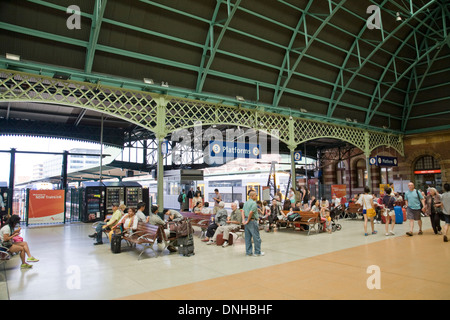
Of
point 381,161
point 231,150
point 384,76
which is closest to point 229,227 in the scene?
point 231,150

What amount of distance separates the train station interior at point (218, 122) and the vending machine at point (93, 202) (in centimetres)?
7

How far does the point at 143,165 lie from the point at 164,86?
1337cm

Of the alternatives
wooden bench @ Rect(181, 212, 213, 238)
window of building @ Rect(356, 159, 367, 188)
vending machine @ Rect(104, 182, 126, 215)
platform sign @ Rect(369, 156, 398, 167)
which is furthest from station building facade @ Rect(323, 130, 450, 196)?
vending machine @ Rect(104, 182, 126, 215)

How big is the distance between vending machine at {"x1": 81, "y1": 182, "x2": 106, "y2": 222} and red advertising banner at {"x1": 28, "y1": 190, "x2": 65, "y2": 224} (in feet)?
3.55

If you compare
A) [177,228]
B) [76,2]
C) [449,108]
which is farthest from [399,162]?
[76,2]

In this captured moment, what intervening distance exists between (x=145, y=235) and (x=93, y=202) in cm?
915

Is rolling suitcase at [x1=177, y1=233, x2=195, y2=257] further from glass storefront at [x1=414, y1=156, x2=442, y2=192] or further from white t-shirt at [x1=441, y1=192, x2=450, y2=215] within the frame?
glass storefront at [x1=414, y1=156, x2=442, y2=192]

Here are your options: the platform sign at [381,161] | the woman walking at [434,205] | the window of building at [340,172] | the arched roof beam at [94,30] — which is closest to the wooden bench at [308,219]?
the woman walking at [434,205]

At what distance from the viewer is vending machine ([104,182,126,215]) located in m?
16.2

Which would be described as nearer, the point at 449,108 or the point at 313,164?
the point at 449,108

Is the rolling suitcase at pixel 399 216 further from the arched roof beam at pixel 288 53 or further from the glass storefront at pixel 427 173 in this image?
the glass storefront at pixel 427 173

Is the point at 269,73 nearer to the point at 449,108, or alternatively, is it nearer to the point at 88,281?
the point at 88,281

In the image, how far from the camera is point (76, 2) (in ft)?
35.1

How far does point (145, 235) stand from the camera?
7953mm
